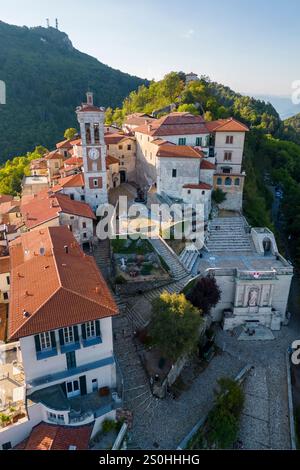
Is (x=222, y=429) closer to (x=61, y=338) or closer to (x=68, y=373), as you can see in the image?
(x=68, y=373)

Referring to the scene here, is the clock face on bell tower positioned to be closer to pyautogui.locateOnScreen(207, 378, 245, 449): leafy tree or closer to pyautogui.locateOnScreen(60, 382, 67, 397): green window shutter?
pyautogui.locateOnScreen(60, 382, 67, 397): green window shutter

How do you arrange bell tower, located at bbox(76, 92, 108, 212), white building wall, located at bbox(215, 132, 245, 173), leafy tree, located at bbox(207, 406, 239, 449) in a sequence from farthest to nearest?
white building wall, located at bbox(215, 132, 245, 173) < bell tower, located at bbox(76, 92, 108, 212) < leafy tree, located at bbox(207, 406, 239, 449)

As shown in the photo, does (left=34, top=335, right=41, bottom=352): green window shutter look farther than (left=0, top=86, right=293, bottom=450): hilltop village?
No

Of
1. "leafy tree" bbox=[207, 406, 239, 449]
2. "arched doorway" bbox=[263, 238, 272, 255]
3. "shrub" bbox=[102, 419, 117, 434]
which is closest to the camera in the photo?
"shrub" bbox=[102, 419, 117, 434]

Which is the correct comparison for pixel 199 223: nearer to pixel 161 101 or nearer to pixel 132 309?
pixel 132 309

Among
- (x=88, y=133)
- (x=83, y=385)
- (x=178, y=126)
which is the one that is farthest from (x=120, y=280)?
(x=178, y=126)

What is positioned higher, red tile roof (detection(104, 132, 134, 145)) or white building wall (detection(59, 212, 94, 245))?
red tile roof (detection(104, 132, 134, 145))

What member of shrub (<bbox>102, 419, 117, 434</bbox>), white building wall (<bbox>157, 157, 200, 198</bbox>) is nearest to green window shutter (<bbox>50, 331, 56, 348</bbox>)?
shrub (<bbox>102, 419, 117, 434</bbox>)

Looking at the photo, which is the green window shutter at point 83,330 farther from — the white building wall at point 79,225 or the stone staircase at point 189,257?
the white building wall at point 79,225

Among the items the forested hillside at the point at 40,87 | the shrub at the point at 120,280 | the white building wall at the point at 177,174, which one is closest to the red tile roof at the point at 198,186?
the white building wall at the point at 177,174
